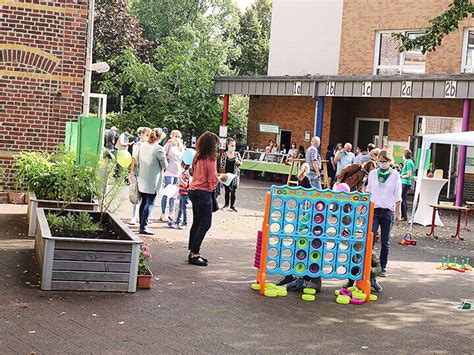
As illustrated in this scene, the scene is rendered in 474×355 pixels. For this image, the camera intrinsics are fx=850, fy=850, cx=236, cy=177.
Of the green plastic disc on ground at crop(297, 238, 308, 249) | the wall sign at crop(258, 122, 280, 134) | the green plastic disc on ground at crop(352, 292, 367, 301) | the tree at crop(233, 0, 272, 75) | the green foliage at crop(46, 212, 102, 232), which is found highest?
the tree at crop(233, 0, 272, 75)

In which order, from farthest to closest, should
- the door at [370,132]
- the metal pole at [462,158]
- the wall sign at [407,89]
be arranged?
the door at [370,132] < the wall sign at [407,89] < the metal pole at [462,158]

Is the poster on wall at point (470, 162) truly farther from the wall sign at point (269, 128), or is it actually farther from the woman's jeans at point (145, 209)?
the woman's jeans at point (145, 209)

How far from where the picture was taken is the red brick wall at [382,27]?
30359 mm

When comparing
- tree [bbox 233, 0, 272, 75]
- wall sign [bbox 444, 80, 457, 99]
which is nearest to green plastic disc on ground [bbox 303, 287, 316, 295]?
wall sign [bbox 444, 80, 457, 99]

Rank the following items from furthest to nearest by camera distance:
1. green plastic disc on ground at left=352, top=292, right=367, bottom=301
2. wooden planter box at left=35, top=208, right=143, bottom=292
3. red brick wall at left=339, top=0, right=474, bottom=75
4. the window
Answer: the window < red brick wall at left=339, top=0, right=474, bottom=75 < green plastic disc on ground at left=352, top=292, right=367, bottom=301 < wooden planter box at left=35, top=208, right=143, bottom=292

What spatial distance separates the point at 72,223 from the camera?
11.0m

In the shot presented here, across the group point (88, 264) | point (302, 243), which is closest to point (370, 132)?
point (302, 243)

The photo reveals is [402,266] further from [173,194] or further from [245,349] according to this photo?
[245,349]

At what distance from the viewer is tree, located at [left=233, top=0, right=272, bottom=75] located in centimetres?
6216

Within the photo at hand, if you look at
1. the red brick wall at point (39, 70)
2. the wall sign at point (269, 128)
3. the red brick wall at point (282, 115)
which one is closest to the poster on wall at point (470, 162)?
the red brick wall at point (282, 115)

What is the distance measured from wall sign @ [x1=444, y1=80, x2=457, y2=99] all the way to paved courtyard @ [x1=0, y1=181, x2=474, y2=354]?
1348 cm

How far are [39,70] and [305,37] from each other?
2108 centimetres

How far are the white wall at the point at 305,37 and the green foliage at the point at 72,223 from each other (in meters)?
24.9

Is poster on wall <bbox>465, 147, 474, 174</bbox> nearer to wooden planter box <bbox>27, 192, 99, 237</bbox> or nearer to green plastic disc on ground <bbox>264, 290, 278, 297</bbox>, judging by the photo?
wooden planter box <bbox>27, 192, 99, 237</bbox>
